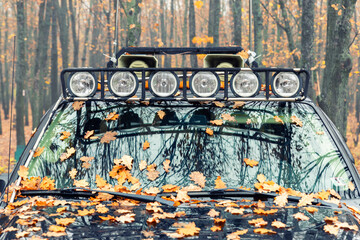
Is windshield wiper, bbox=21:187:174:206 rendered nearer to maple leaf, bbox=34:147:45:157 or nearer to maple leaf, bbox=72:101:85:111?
maple leaf, bbox=34:147:45:157

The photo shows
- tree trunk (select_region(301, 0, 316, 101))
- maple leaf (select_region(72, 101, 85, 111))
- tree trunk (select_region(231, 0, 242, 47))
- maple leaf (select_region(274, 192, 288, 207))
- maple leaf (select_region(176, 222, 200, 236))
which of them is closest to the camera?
maple leaf (select_region(176, 222, 200, 236))

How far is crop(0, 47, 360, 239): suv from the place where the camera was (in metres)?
2.38

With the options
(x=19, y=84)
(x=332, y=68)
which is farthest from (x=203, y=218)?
(x=19, y=84)

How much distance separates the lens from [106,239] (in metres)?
2.10

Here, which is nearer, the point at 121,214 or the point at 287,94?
the point at 121,214

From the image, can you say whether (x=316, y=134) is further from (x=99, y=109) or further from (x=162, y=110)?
(x=99, y=109)

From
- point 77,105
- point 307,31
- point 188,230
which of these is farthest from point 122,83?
point 307,31

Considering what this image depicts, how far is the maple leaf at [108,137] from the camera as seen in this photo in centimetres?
310

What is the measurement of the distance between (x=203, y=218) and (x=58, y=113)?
149cm

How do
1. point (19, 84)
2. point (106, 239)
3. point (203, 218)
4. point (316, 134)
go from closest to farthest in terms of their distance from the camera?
1. point (106, 239)
2. point (203, 218)
3. point (316, 134)
4. point (19, 84)

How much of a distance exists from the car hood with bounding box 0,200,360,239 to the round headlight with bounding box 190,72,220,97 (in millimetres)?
763

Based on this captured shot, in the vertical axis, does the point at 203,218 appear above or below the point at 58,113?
below

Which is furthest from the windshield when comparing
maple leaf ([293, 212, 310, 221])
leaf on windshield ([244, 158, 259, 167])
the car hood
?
maple leaf ([293, 212, 310, 221])

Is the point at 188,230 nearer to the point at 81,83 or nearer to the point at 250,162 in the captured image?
the point at 250,162
